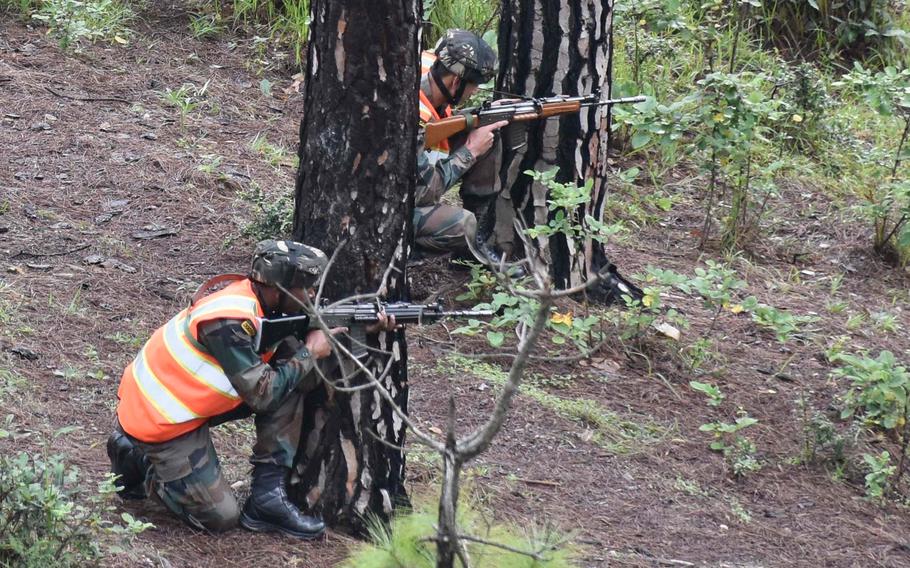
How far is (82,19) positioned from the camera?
909cm

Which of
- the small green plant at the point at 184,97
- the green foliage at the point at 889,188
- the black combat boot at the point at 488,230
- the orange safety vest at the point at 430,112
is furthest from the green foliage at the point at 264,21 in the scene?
the green foliage at the point at 889,188

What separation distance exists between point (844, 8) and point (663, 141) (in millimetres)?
4581

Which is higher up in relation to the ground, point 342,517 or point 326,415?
point 326,415

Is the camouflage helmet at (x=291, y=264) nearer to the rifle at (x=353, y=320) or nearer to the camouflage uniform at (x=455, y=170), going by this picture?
the rifle at (x=353, y=320)

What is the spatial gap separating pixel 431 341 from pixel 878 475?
2.27m

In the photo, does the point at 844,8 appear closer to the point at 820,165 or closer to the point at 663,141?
the point at 820,165

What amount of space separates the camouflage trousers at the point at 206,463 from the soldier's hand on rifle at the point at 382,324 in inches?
16.3

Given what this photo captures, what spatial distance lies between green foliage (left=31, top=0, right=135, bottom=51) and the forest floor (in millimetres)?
158

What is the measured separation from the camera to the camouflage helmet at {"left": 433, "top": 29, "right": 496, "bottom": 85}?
6.05m

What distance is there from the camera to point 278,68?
9289 millimetres

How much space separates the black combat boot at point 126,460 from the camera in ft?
14.0

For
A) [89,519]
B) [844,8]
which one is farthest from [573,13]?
[844,8]

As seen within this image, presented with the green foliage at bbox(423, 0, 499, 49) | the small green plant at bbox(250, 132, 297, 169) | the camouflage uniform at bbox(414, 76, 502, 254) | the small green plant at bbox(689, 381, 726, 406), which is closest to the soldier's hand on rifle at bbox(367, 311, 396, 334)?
the small green plant at bbox(689, 381, 726, 406)

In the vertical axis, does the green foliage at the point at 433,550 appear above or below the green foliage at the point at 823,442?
above
